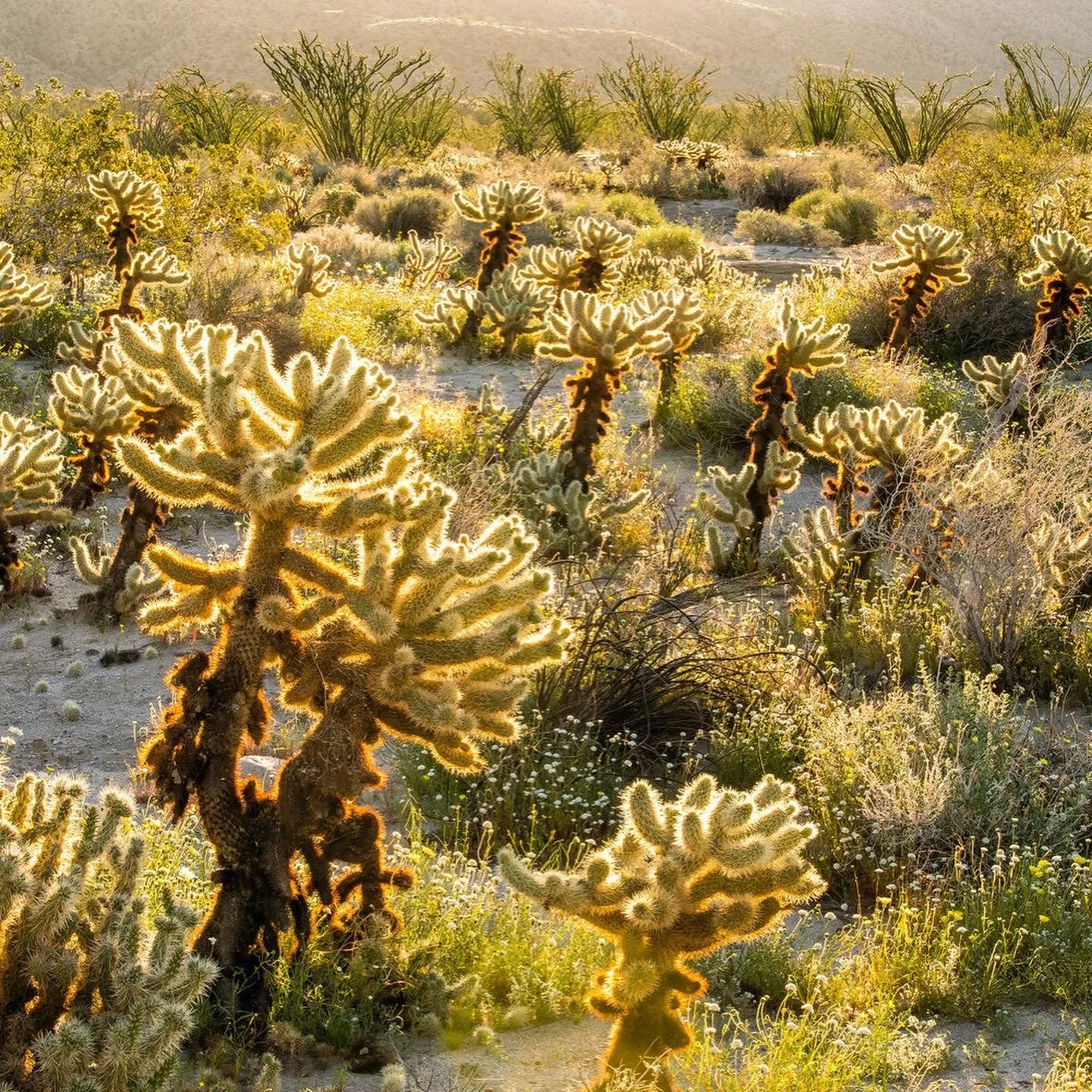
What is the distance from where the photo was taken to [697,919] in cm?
309

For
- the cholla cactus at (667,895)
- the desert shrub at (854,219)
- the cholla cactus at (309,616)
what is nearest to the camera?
the cholla cactus at (667,895)

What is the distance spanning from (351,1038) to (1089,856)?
3078mm

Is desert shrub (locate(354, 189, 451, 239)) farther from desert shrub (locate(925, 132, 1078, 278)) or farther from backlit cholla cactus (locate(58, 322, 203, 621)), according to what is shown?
backlit cholla cactus (locate(58, 322, 203, 621))

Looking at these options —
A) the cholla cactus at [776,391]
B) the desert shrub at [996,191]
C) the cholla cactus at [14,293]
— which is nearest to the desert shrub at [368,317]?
the cholla cactus at [14,293]

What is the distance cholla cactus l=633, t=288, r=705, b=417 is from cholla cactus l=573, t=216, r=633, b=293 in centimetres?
39

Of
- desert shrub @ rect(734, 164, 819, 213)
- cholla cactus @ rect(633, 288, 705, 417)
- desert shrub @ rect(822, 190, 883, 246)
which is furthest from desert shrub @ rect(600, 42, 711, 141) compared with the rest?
cholla cactus @ rect(633, 288, 705, 417)

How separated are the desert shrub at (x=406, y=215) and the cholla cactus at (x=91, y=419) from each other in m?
13.0

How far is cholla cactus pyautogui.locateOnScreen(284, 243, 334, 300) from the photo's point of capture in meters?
12.9

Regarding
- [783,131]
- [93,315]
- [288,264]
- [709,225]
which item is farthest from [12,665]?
[783,131]

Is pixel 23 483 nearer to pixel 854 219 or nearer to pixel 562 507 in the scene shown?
pixel 562 507

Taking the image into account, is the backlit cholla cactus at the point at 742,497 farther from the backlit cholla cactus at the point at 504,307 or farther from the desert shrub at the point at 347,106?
the desert shrub at the point at 347,106

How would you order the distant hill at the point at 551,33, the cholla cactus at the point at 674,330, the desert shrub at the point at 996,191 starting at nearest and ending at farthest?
the cholla cactus at the point at 674,330 → the desert shrub at the point at 996,191 → the distant hill at the point at 551,33

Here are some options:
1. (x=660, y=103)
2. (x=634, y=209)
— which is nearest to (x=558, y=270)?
(x=634, y=209)

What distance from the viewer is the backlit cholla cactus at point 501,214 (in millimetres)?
11359
